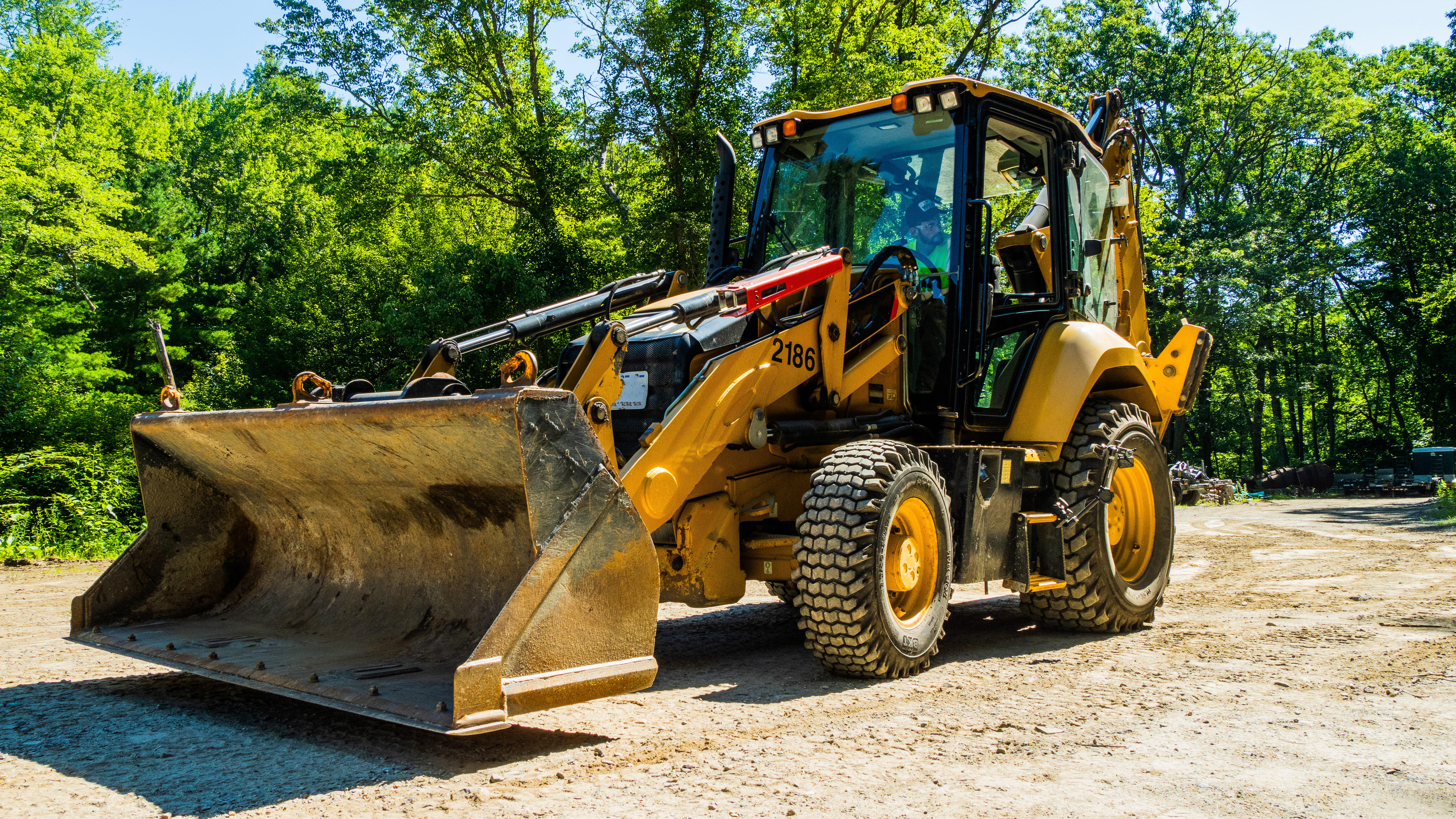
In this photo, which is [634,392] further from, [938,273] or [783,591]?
[783,591]

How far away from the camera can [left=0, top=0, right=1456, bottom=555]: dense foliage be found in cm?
1895

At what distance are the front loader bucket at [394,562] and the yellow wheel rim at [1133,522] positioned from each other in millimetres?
4186

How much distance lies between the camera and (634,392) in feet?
17.2

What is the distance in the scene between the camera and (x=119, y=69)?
30.8m

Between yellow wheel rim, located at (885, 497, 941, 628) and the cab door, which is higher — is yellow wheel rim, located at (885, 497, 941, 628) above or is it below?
below

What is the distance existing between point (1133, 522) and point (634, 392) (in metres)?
3.79

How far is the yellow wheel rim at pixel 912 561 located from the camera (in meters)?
4.96

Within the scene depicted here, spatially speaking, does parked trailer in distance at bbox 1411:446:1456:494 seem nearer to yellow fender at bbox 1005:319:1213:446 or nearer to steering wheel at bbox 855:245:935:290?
yellow fender at bbox 1005:319:1213:446

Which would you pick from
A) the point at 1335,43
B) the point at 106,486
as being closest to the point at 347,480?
the point at 106,486

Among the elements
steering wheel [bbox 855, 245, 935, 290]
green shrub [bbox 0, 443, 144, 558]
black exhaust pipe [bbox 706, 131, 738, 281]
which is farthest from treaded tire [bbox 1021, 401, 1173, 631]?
green shrub [bbox 0, 443, 144, 558]

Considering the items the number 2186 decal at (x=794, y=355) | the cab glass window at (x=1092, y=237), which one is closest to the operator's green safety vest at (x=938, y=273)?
the number 2186 decal at (x=794, y=355)

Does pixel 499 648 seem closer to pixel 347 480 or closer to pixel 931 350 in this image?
pixel 347 480

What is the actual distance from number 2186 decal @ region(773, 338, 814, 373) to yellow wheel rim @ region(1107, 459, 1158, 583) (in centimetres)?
274

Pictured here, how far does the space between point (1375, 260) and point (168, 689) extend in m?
40.8
